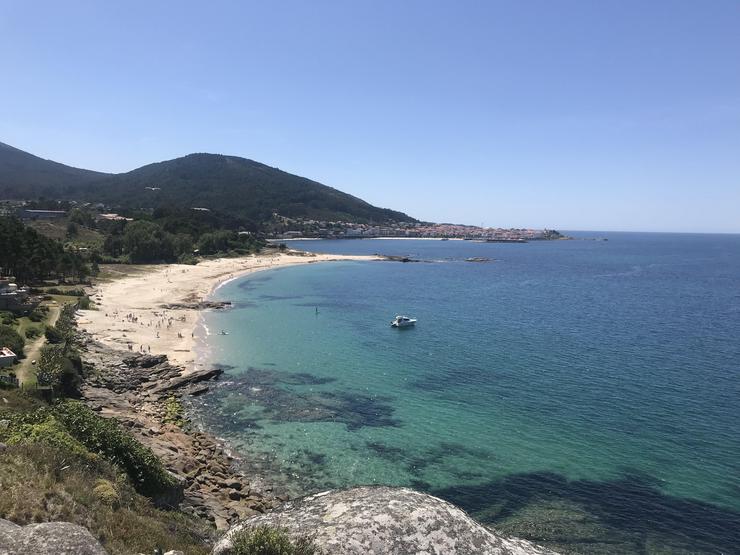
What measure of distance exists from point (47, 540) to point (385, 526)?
5333 millimetres

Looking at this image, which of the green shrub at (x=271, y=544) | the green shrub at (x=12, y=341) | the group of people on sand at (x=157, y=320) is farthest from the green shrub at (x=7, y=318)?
the green shrub at (x=271, y=544)

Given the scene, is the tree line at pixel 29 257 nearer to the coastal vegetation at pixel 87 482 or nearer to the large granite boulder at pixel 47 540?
the coastal vegetation at pixel 87 482

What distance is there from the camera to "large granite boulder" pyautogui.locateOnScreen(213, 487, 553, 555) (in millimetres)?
7461

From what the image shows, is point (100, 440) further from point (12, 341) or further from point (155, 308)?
point (155, 308)

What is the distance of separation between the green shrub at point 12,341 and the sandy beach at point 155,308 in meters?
10.5

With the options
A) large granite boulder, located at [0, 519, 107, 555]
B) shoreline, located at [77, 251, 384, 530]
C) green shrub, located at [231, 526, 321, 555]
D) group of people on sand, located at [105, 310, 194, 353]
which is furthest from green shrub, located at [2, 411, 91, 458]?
group of people on sand, located at [105, 310, 194, 353]

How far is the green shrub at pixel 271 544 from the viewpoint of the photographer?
24.2 ft

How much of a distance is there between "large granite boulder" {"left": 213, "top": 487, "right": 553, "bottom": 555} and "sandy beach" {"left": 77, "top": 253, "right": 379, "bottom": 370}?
122 feet

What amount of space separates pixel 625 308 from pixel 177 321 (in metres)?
66.8

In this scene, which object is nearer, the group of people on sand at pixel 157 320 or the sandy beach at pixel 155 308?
the sandy beach at pixel 155 308

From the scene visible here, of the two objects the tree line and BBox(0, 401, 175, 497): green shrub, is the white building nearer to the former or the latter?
BBox(0, 401, 175, 497): green shrub

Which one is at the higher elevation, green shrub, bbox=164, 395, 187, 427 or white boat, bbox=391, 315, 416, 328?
white boat, bbox=391, 315, 416, 328

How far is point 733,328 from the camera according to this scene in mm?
62312

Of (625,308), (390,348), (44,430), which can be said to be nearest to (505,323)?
(390,348)
